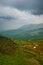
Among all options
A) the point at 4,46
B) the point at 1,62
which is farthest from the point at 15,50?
the point at 1,62

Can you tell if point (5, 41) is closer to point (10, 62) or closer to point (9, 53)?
point (9, 53)

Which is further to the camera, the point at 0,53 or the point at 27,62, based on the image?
the point at 0,53

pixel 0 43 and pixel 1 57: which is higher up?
pixel 0 43

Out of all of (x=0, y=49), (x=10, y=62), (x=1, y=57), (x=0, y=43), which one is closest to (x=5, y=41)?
(x=0, y=43)

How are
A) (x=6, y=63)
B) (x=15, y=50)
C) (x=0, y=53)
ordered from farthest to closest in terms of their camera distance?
(x=15, y=50)
(x=0, y=53)
(x=6, y=63)

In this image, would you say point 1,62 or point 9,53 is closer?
point 1,62

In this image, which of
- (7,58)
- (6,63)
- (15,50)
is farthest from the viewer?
(15,50)

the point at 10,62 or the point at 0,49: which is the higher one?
the point at 0,49

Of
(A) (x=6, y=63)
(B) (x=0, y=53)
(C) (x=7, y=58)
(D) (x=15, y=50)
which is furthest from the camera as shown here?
(D) (x=15, y=50)

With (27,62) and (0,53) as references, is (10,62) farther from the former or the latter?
(0,53)
